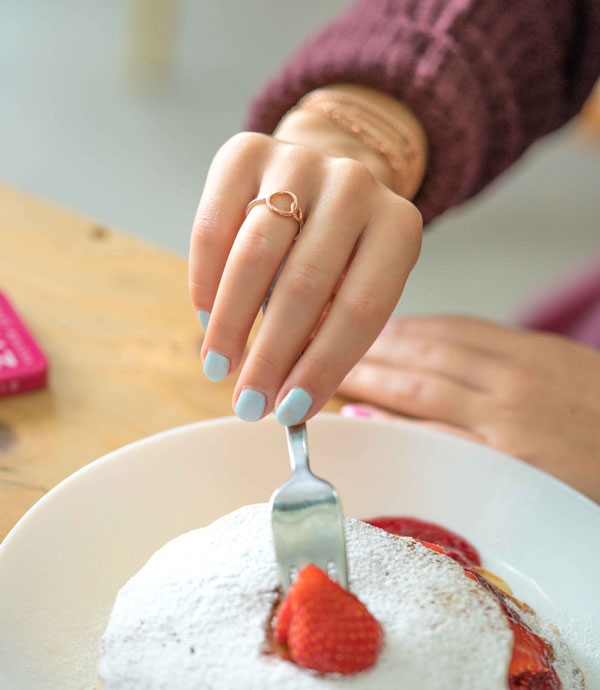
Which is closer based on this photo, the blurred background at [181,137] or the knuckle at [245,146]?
the knuckle at [245,146]

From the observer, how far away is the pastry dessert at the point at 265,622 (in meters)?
0.57

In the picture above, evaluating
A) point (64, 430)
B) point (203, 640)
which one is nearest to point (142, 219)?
point (64, 430)

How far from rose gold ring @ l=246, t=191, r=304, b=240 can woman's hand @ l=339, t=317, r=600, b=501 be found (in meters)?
0.29

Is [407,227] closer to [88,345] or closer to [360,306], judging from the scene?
[360,306]

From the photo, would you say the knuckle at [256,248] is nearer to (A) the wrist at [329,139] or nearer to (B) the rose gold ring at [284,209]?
(B) the rose gold ring at [284,209]

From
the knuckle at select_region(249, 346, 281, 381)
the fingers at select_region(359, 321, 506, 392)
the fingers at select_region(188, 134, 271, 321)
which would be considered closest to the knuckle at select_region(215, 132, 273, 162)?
the fingers at select_region(188, 134, 271, 321)

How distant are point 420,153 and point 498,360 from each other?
298 mm

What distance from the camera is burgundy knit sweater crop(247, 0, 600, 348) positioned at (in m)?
1.16

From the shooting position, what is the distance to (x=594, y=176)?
3.19 m

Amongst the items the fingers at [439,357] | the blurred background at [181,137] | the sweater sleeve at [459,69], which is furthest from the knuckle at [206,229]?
the blurred background at [181,137]

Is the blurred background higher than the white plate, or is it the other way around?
the white plate

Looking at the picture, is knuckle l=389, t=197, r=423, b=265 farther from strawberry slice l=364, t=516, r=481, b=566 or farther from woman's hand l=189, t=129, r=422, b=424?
strawberry slice l=364, t=516, r=481, b=566

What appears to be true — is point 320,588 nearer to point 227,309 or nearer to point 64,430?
point 227,309

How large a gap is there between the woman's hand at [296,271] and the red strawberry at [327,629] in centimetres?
16
